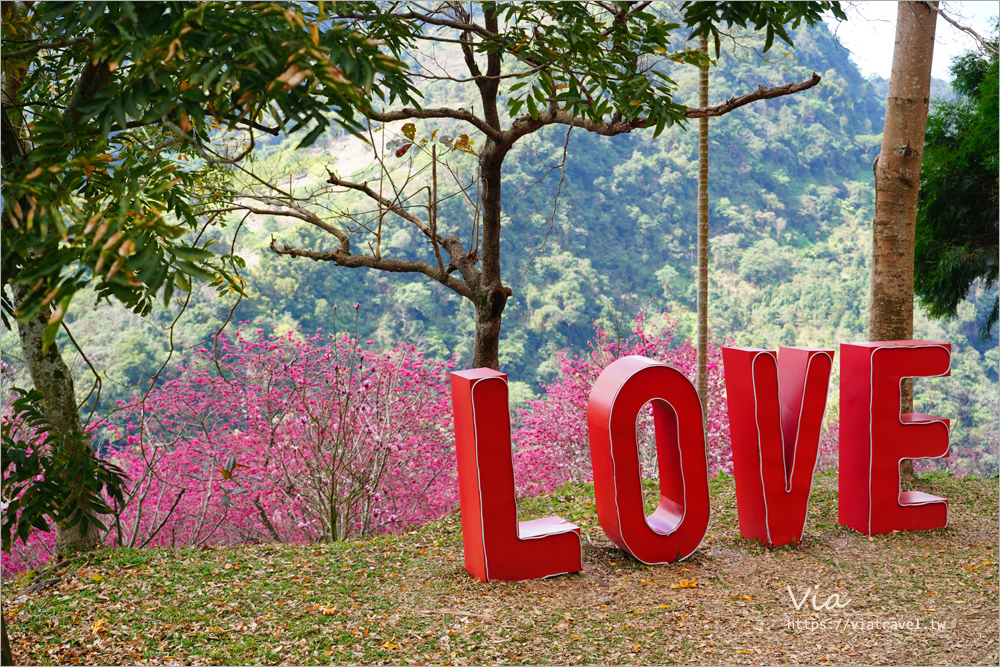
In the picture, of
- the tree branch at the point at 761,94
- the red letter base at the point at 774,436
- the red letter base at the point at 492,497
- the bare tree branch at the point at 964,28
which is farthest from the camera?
the bare tree branch at the point at 964,28

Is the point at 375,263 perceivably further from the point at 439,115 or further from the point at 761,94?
the point at 761,94

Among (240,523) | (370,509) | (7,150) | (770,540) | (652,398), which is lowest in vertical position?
(240,523)

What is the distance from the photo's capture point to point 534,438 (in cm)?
903

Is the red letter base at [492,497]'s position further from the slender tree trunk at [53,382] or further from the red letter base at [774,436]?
the slender tree trunk at [53,382]

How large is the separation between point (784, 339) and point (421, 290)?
856cm

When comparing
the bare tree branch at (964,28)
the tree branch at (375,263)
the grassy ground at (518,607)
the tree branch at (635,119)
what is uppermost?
the bare tree branch at (964,28)

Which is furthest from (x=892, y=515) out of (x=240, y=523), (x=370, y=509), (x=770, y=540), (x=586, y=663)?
(x=240, y=523)

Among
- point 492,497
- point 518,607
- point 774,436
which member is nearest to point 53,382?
point 492,497

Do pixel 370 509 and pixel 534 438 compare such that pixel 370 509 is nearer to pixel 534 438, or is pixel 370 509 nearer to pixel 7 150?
pixel 534 438

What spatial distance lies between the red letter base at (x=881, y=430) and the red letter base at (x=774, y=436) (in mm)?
298

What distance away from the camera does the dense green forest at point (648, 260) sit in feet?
45.2

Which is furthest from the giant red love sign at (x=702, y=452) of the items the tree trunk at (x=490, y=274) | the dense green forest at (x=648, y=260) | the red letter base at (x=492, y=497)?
the dense green forest at (x=648, y=260)

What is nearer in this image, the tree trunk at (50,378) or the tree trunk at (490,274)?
the tree trunk at (50,378)

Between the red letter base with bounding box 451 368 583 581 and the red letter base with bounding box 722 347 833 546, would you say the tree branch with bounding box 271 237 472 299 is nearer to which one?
the red letter base with bounding box 451 368 583 581
